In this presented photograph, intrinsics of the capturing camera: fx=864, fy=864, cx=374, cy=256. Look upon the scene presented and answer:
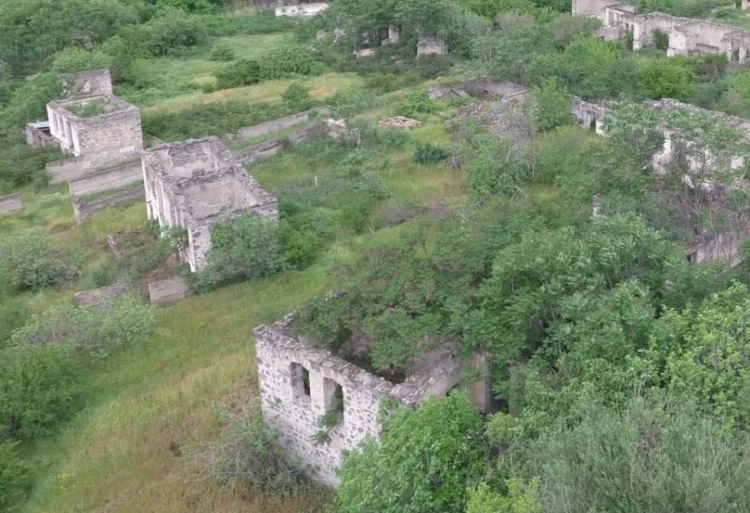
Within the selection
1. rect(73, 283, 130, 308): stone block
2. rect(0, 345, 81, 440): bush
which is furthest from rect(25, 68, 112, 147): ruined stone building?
rect(0, 345, 81, 440): bush

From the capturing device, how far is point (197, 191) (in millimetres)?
24422

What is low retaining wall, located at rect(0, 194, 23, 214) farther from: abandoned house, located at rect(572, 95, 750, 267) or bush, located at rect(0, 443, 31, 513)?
abandoned house, located at rect(572, 95, 750, 267)

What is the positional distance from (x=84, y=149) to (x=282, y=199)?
10.3m

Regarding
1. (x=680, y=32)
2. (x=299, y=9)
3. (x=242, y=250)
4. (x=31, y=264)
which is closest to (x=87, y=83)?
(x=31, y=264)

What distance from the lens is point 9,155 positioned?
108 ft

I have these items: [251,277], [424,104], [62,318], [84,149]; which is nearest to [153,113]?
[84,149]

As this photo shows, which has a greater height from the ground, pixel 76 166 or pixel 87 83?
pixel 87 83

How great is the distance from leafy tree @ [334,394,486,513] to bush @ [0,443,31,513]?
6217 mm

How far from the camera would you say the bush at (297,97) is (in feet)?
120

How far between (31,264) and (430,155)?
44.3 feet

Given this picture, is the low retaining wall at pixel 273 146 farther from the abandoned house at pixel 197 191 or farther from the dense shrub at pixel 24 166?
the dense shrub at pixel 24 166

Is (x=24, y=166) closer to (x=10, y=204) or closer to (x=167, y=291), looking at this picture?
(x=10, y=204)

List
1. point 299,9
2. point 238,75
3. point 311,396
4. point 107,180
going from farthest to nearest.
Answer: point 299,9
point 238,75
point 107,180
point 311,396

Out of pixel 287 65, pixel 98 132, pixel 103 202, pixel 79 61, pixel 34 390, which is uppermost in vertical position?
pixel 79 61
